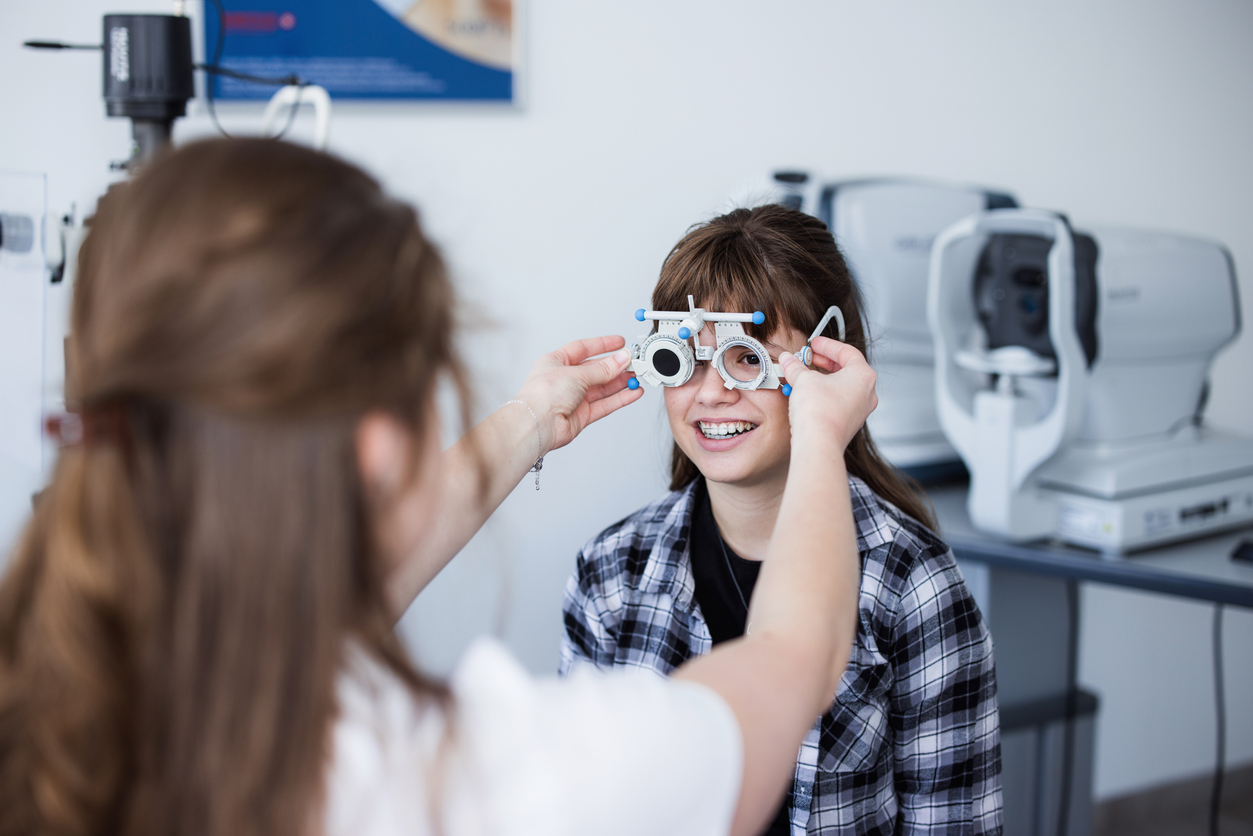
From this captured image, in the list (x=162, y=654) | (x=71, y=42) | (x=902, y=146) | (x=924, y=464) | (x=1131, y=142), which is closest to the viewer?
(x=162, y=654)

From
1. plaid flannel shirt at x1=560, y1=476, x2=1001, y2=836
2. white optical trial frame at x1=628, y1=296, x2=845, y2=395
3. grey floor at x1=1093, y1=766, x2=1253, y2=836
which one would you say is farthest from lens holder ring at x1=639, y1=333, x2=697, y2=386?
grey floor at x1=1093, y1=766, x2=1253, y2=836

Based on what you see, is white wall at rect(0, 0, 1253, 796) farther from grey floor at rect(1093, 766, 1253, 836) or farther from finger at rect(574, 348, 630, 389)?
finger at rect(574, 348, 630, 389)

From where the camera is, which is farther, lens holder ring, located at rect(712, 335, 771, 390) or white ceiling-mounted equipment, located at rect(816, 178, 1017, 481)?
white ceiling-mounted equipment, located at rect(816, 178, 1017, 481)

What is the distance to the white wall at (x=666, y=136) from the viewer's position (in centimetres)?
194

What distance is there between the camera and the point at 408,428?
61cm

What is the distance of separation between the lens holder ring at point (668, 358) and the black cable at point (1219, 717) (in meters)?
2.26

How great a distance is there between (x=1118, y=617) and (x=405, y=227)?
2682mm

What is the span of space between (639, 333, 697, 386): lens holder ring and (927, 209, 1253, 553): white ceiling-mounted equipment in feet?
2.69

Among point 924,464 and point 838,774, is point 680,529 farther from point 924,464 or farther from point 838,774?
point 924,464

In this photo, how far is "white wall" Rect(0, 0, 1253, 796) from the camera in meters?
1.94

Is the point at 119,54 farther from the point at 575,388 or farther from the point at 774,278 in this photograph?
the point at 774,278

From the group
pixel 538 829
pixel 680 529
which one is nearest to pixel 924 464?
pixel 680 529

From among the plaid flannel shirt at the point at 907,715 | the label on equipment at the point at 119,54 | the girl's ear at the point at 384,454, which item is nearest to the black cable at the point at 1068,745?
the plaid flannel shirt at the point at 907,715

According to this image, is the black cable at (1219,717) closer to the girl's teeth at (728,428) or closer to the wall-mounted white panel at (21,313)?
the girl's teeth at (728,428)
